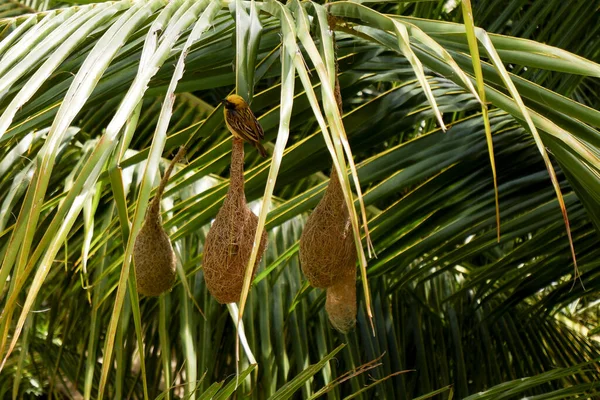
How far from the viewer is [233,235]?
94cm

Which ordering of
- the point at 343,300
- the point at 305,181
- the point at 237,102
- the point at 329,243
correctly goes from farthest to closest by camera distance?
the point at 305,181, the point at 343,300, the point at 329,243, the point at 237,102

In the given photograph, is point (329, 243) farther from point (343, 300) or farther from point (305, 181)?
point (305, 181)

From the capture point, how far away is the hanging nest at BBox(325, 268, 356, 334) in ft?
3.66

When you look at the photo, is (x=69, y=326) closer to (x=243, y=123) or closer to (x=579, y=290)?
(x=579, y=290)

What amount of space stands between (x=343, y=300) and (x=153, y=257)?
0.25 m

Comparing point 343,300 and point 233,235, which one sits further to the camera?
point 343,300

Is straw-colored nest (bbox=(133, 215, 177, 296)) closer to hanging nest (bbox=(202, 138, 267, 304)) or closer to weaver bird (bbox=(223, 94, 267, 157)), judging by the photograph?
hanging nest (bbox=(202, 138, 267, 304))

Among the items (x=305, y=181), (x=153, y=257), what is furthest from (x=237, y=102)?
(x=305, y=181)

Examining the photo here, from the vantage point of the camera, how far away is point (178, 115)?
2.46 meters

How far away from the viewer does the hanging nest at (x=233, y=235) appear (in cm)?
93

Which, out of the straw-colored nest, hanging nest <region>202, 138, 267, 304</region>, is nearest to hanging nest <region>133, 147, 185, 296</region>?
the straw-colored nest

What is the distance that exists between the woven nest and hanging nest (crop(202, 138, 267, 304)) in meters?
0.08

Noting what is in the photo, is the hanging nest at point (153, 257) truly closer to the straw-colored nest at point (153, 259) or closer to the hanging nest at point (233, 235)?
the straw-colored nest at point (153, 259)

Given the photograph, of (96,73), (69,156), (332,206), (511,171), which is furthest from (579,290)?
(96,73)
